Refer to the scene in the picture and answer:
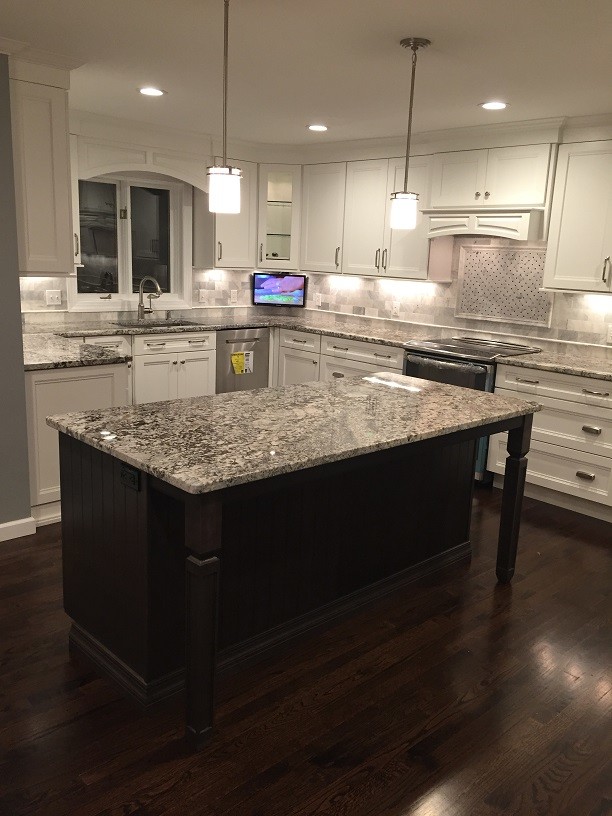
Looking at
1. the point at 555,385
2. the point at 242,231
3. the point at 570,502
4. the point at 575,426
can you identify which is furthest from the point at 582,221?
the point at 242,231

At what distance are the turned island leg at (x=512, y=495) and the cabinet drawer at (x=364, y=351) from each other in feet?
6.90

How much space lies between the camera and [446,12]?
266cm

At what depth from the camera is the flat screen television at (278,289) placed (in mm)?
6500

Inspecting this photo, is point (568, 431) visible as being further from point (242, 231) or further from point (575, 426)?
point (242, 231)

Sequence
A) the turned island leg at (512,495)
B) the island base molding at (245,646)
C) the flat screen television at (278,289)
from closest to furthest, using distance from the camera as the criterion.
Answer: the island base molding at (245,646)
the turned island leg at (512,495)
the flat screen television at (278,289)

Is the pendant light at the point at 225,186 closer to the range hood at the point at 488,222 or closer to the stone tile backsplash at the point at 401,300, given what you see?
the range hood at the point at 488,222

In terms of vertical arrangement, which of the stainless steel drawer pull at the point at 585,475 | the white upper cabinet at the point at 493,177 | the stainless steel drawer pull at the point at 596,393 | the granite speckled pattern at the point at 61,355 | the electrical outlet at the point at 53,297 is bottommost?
the stainless steel drawer pull at the point at 585,475

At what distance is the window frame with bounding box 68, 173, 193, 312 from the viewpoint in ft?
18.2

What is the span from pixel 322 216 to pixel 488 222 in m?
1.76

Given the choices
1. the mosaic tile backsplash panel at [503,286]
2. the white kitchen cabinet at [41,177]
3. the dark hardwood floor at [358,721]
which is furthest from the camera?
the mosaic tile backsplash panel at [503,286]

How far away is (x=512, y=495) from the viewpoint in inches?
126

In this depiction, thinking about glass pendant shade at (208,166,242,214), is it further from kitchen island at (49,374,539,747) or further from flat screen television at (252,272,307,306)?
flat screen television at (252,272,307,306)

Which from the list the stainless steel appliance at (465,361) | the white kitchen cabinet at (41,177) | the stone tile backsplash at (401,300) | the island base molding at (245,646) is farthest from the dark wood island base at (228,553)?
the stone tile backsplash at (401,300)

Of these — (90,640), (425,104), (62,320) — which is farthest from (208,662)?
(62,320)
